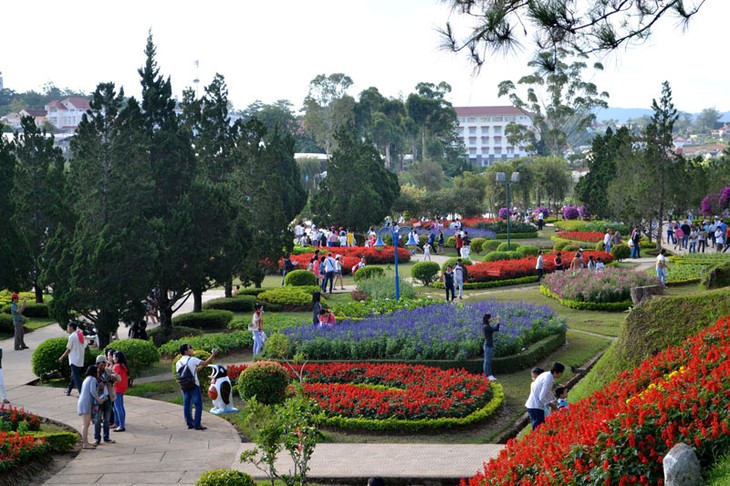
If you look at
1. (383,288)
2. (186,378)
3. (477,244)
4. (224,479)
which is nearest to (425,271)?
(383,288)

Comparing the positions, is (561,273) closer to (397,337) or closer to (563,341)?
(563,341)

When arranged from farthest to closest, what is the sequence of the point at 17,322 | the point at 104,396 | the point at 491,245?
1. the point at 491,245
2. the point at 17,322
3. the point at 104,396

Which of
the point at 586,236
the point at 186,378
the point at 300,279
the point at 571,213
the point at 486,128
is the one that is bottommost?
the point at 186,378

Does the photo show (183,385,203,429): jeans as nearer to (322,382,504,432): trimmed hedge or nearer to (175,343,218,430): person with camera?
(175,343,218,430): person with camera

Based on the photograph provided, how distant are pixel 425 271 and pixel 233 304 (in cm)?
747

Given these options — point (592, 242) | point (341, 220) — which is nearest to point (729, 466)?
point (592, 242)

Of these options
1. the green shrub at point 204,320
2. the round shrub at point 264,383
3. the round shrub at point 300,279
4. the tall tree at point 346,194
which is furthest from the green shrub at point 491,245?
the round shrub at point 264,383

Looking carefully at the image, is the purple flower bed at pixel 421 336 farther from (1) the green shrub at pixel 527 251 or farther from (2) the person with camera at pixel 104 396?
(1) the green shrub at pixel 527 251

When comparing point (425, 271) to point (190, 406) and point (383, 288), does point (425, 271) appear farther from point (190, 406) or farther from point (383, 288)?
point (190, 406)

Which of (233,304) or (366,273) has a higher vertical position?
(366,273)

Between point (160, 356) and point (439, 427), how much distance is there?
28.1ft

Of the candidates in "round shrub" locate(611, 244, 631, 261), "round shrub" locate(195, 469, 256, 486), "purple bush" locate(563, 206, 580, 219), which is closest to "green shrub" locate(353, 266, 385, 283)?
"round shrub" locate(611, 244, 631, 261)

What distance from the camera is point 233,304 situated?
2659 cm

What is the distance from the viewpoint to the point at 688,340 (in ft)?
36.6
